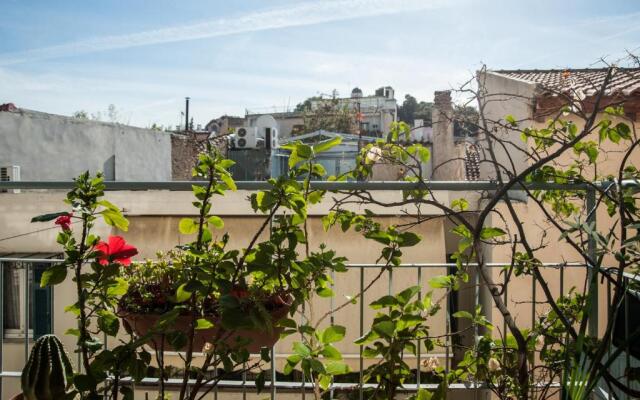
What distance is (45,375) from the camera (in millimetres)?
1999

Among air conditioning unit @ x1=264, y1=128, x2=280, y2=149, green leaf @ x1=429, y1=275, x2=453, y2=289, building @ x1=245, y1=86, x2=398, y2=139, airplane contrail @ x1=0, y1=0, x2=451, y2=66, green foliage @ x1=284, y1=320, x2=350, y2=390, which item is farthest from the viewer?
building @ x1=245, y1=86, x2=398, y2=139

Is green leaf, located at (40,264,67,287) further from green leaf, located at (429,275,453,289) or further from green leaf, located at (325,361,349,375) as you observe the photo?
green leaf, located at (429,275,453,289)

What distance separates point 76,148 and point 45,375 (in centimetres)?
1175

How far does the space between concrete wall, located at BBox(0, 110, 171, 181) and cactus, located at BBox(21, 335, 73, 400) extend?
1034cm

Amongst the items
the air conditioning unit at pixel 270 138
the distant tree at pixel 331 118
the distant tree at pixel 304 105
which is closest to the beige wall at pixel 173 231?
the air conditioning unit at pixel 270 138

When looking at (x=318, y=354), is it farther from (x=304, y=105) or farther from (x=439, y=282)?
(x=304, y=105)

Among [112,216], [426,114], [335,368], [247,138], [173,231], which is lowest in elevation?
[173,231]

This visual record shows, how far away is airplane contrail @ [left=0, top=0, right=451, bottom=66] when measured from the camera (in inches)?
523

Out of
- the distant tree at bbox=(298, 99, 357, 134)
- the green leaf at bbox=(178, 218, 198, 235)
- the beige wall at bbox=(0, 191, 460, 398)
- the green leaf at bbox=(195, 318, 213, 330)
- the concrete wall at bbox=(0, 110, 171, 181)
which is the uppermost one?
Result: the distant tree at bbox=(298, 99, 357, 134)

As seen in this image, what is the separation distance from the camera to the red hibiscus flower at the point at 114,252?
1.92 meters

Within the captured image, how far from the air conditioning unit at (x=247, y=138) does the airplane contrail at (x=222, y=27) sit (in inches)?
108

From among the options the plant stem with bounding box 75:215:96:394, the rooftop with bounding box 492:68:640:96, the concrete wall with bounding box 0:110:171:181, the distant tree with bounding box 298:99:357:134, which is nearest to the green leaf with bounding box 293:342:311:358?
the plant stem with bounding box 75:215:96:394

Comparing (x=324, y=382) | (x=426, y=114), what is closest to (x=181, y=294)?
(x=324, y=382)

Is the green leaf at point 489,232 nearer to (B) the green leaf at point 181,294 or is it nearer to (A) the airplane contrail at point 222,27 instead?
(B) the green leaf at point 181,294
